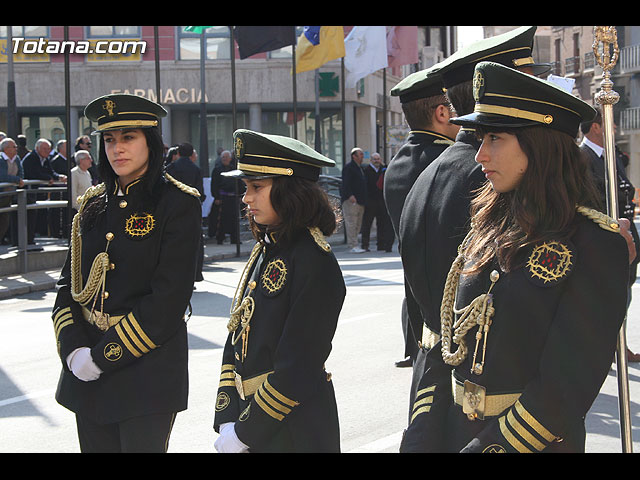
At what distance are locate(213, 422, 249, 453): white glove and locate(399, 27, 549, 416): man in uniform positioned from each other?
0.63 m

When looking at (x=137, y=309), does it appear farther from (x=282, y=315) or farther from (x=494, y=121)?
(x=494, y=121)

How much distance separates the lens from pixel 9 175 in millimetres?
15828

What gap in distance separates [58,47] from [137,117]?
3370 cm

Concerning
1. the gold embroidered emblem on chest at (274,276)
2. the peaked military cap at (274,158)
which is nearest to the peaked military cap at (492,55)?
the peaked military cap at (274,158)

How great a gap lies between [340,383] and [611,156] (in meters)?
4.06

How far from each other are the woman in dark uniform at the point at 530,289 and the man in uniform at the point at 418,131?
170 centimetres

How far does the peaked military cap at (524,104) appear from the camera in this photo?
106 inches

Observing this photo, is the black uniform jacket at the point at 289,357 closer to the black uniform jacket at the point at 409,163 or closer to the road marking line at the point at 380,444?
the black uniform jacket at the point at 409,163

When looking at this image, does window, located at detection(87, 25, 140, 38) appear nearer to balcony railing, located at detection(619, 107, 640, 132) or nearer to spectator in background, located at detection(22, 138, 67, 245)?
spectator in background, located at detection(22, 138, 67, 245)

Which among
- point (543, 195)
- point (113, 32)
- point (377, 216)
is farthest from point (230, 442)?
→ point (113, 32)

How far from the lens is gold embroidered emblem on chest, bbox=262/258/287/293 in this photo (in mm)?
3418

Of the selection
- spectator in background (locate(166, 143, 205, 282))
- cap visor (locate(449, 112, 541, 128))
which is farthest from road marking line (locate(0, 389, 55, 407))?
spectator in background (locate(166, 143, 205, 282))

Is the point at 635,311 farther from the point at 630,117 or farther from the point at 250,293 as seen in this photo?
the point at 630,117
